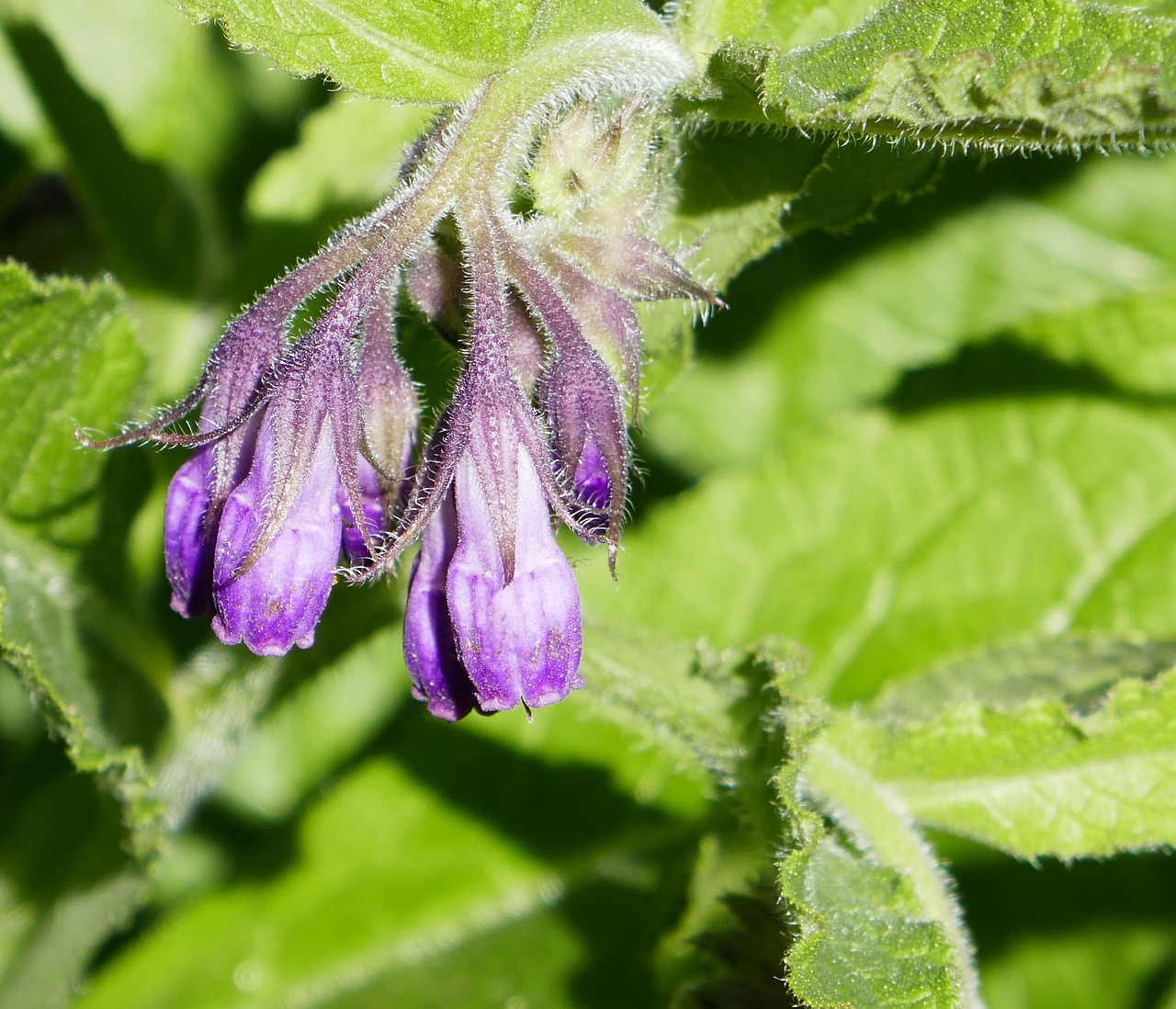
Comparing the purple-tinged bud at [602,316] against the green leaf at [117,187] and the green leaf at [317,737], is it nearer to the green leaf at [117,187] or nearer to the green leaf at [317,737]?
the green leaf at [117,187]

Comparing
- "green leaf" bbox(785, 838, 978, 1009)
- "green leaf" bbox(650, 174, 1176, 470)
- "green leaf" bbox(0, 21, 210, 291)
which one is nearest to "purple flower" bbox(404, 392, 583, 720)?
"green leaf" bbox(785, 838, 978, 1009)

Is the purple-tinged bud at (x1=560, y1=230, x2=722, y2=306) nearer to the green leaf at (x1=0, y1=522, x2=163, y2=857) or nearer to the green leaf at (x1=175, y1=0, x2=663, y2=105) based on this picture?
the green leaf at (x1=175, y1=0, x2=663, y2=105)

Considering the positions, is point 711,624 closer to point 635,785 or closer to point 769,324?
point 635,785

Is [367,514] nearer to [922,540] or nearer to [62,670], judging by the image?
[62,670]

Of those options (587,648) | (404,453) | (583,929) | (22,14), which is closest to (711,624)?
(583,929)

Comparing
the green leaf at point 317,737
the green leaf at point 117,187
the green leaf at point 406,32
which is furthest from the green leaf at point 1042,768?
the green leaf at point 117,187

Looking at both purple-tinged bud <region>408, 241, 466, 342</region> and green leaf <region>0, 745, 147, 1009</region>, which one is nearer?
purple-tinged bud <region>408, 241, 466, 342</region>
